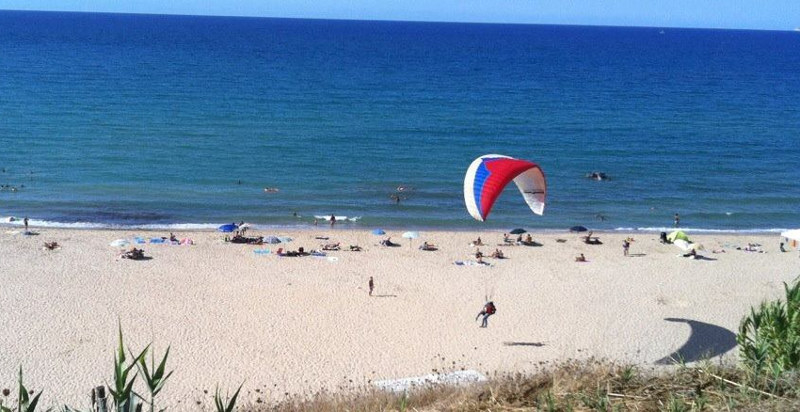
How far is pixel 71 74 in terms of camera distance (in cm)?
6944

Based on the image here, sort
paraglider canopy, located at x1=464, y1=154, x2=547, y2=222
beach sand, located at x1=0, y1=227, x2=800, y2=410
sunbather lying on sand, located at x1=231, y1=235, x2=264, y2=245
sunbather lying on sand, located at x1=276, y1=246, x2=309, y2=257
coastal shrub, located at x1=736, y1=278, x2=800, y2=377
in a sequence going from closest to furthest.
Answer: coastal shrub, located at x1=736, y1=278, x2=800, y2=377
beach sand, located at x1=0, y1=227, x2=800, y2=410
paraglider canopy, located at x1=464, y1=154, x2=547, y2=222
sunbather lying on sand, located at x1=276, y1=246, x2=309, y2=257
sunbather lying on sand, located at x1=231, y1=235, x2=264, y2=245

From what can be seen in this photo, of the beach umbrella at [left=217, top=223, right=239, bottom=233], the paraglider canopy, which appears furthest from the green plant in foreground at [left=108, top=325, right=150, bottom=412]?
the beach umbrella at [left=217, top=223, right=239, bottom=233]

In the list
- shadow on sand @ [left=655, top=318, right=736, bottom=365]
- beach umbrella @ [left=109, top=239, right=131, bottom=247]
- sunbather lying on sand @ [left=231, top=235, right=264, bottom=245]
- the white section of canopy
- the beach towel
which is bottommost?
shadow on sand @ [left=655, top=318, right=736, bottom=365]

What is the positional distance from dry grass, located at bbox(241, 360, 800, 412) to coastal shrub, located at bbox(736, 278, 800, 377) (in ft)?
0.74

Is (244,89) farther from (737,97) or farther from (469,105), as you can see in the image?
(737,97)

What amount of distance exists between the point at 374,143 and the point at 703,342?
26.7m

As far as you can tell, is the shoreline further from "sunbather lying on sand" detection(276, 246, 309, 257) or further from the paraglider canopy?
the paraglider canopy

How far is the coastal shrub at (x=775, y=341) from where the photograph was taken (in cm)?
858

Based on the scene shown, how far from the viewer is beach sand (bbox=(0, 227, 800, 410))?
1722cm

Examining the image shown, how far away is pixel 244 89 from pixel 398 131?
20779mm

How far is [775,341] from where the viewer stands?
9.09 metres

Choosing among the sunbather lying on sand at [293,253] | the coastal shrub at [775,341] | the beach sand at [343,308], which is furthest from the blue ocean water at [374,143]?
the coastal shrub at [775,341]

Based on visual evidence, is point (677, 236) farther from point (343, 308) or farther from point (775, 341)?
point (775, 341)

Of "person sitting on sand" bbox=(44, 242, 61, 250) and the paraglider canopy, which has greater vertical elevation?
the paraglider canopy
